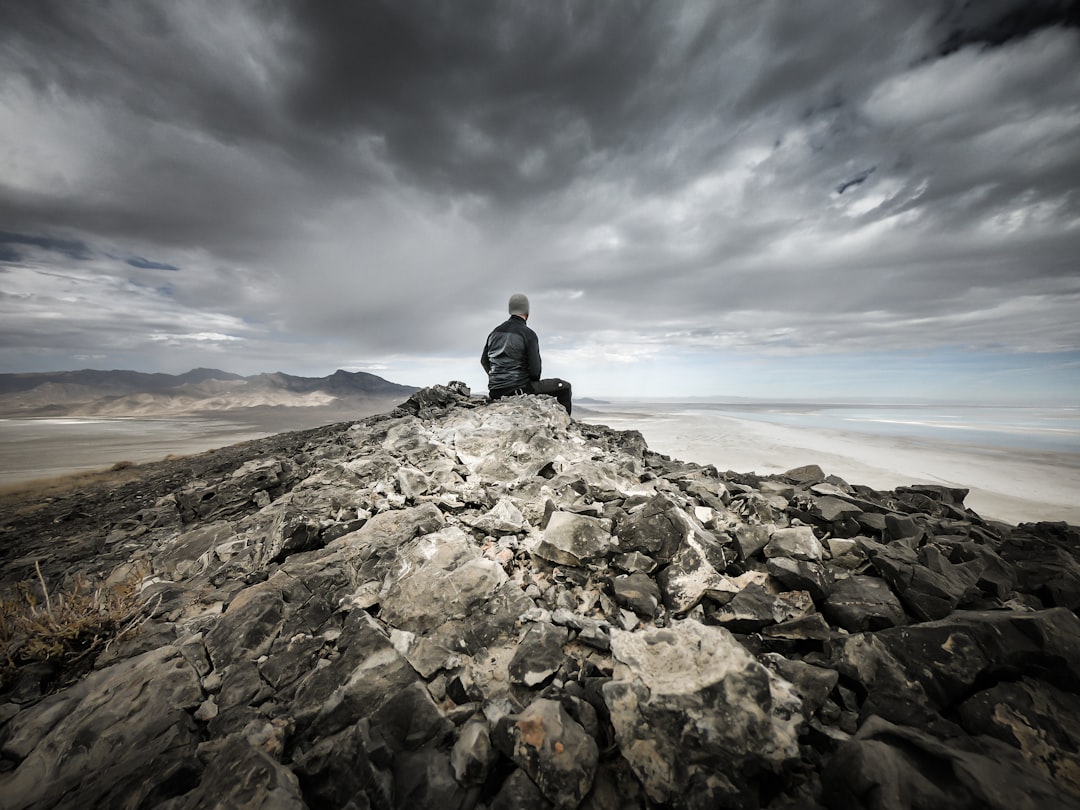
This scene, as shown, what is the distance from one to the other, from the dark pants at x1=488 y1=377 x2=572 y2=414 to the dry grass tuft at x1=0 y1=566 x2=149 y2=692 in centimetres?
664

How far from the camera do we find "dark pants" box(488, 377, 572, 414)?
9094 millimetres

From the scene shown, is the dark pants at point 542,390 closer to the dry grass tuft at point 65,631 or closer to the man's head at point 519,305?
the man's head at point 519,305

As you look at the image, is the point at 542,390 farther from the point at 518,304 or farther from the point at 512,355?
the point at 518,304

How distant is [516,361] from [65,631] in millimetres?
7307

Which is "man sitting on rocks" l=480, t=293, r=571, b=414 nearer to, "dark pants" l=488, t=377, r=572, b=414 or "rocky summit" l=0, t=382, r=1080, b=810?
"dark pants" l=488, t=377, r=572, b=414

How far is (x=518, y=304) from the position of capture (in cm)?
866

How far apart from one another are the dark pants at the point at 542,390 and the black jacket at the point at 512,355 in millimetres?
97

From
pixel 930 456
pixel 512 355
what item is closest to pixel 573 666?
pixel 512 355

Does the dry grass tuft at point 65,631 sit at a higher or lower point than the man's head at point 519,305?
lower

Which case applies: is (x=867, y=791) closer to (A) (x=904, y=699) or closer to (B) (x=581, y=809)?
(A) (x=904, y=699)

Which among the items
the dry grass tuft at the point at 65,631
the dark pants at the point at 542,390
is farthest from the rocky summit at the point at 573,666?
the dark pants at the point at 542,390

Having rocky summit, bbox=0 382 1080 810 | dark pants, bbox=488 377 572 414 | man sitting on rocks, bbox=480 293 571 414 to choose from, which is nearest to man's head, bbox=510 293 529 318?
man sitting on rocks, bbox=480 293 571 414

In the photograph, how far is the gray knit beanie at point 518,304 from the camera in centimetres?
864

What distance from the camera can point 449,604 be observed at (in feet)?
11.5
